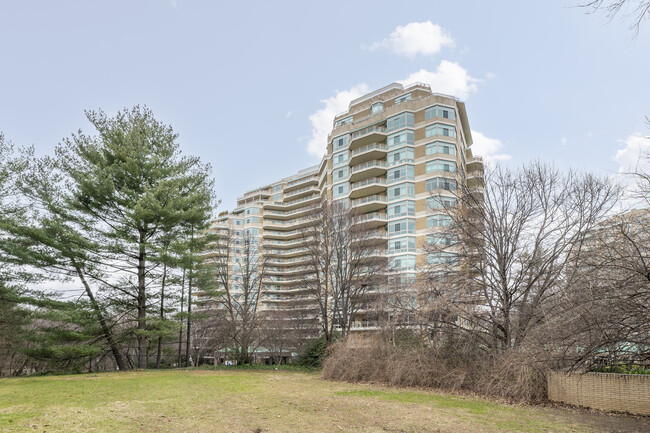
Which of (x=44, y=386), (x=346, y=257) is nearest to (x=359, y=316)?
(x=346, y=257)

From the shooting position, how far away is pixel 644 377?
11.4 meters

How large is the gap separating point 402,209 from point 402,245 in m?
4.29

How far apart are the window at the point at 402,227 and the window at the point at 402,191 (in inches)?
113

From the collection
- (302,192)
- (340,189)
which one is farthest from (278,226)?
(340,189)

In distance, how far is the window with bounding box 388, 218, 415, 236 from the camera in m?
47.0

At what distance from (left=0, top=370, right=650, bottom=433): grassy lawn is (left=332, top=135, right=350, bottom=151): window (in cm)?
4436

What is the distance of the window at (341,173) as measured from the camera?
181 ft

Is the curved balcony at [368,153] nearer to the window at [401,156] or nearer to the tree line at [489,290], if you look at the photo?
the window at [401,156]

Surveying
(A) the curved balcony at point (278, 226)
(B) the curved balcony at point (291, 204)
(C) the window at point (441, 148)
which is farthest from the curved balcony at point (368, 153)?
(A) the curved balcony at point (278, 226)

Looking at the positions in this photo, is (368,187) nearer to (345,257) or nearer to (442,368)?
(345,257)

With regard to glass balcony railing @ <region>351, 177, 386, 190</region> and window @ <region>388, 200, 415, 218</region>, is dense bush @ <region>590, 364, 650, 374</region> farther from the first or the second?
glass balcony railing @ <region>351, 177, 386, 190</region>

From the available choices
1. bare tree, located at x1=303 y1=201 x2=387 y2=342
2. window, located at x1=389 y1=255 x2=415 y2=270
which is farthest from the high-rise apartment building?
bare tree, located at x1=303 y1=201 x2=387 y2=342

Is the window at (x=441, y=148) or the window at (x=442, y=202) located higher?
the window at (x=441, y=148)

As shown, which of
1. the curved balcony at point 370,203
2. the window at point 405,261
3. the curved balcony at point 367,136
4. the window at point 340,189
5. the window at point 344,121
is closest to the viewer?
the window at point 405,261
